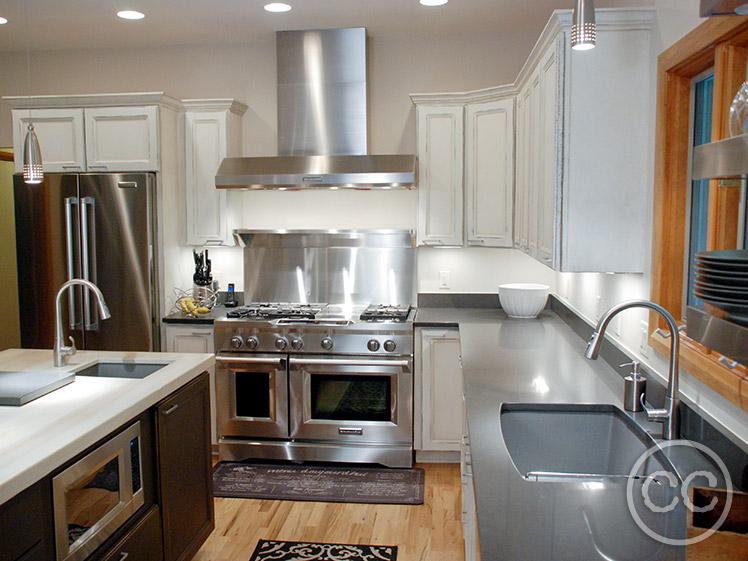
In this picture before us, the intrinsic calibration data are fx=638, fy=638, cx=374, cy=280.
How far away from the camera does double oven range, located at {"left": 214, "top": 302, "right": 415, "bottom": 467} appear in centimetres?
388

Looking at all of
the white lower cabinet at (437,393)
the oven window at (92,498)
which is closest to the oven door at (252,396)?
the white lower cabinet at (437,393)

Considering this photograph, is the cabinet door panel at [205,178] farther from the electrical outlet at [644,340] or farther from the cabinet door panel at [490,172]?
the electrical outlet at [644,340]

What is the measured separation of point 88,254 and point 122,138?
30.8 inches

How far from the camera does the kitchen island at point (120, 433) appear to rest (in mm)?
1780

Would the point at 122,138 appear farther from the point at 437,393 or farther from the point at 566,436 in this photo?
the point at 566,436

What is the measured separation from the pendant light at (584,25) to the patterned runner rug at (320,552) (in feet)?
7.95

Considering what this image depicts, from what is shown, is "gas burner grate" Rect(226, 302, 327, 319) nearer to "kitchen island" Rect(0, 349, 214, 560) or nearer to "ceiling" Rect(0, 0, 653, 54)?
"kitchen island" Rect(0, 349, 214, 560)

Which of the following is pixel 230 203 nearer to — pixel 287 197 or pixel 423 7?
pixel 287 197

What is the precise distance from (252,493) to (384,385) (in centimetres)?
99

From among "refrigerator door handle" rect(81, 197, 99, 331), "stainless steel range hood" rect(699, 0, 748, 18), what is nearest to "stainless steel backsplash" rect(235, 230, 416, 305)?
"refrigerator door handle" rect(81, 197, 99, 331)

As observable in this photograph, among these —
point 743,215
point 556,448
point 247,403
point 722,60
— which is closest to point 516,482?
point 556,448

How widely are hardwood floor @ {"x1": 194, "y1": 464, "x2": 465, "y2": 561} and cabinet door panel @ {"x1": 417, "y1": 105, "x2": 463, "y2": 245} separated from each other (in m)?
1.60

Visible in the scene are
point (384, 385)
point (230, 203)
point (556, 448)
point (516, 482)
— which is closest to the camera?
point (516, 482)

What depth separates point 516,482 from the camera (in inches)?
58.8
